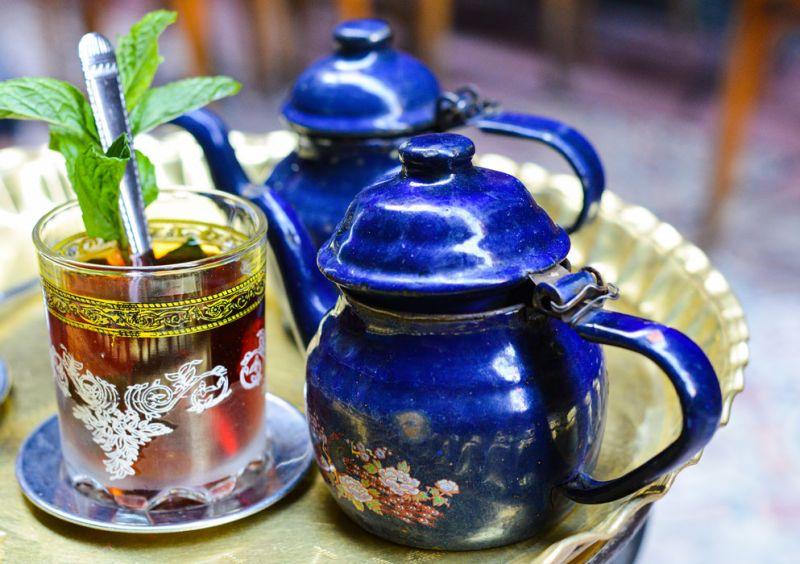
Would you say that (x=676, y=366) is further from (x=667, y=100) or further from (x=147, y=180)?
(x=667, y=100)

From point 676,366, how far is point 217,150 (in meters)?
0.36

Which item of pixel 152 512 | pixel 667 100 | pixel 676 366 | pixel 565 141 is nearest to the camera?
pixel 676 366

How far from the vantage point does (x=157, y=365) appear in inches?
19.1

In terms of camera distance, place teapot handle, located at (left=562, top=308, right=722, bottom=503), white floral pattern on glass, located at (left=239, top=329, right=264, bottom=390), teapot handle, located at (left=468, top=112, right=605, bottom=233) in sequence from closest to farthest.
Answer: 1. teapot handle, located at (left=562, top=308, right=722, bottom=503)
2. white floral pattern on glass, located at (left=239, top=329, right=264, bottom=390)
3. teapot handle, located at (left=468, top=112, right=605, bottom=233)

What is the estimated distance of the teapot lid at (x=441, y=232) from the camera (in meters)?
0.42

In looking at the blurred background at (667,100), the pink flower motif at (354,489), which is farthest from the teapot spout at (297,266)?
the blurred background at (667,100)

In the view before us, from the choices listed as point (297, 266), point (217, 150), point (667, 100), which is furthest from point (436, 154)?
point (667, 100)

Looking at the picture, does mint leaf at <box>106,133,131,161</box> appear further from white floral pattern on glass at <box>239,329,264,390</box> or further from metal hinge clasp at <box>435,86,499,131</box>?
metal hinge clasp at <box>435,86,499,131</box>

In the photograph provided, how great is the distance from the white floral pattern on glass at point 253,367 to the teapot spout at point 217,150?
6.1 inches

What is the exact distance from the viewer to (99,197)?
497mm

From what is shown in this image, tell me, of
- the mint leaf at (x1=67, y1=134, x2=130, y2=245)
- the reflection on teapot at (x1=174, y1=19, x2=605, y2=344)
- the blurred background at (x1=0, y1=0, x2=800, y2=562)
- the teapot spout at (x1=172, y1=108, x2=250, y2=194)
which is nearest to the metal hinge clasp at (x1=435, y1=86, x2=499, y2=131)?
the reflection on teapot at (x1=174, y1=19, x2=605, y2=344)

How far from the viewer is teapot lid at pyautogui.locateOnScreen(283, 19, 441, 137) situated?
2.10 ft

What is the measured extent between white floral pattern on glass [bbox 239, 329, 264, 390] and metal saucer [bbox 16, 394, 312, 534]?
0.06 meters

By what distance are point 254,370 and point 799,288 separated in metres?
1.37
